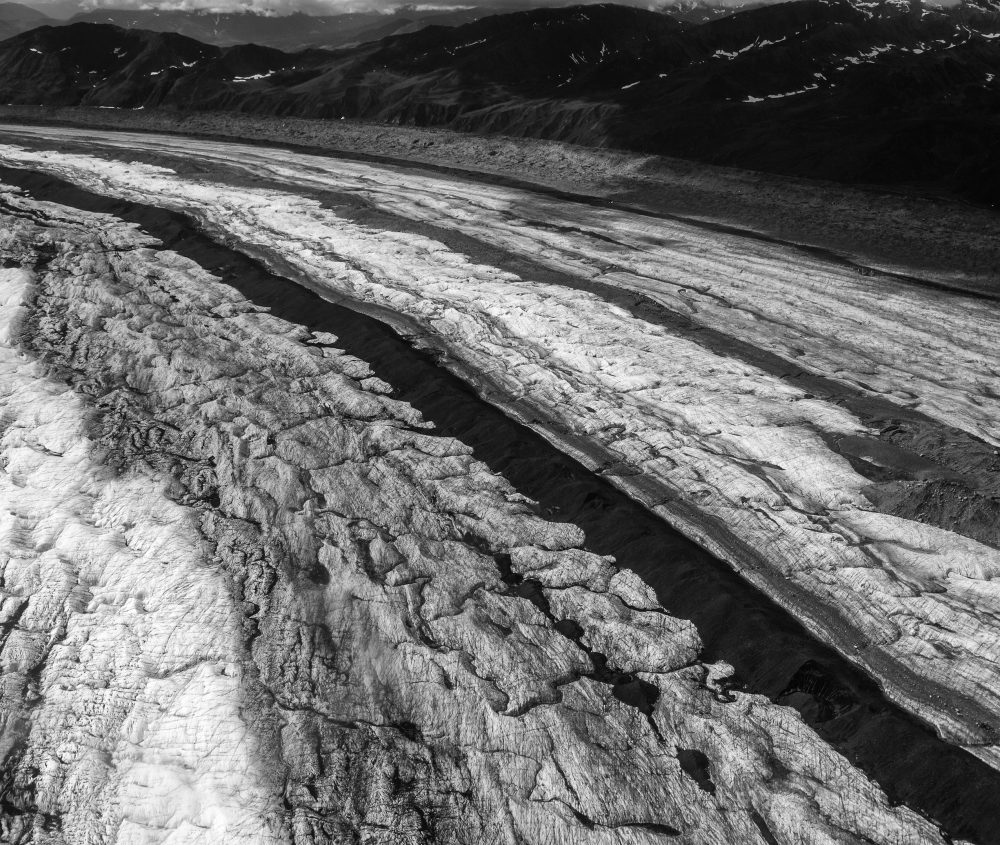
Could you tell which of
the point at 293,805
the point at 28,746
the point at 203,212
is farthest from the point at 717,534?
the point at 203,212

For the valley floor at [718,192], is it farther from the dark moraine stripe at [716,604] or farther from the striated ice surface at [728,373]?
the dark moraine stripe at [716,604]

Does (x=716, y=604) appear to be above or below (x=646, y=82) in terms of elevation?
below

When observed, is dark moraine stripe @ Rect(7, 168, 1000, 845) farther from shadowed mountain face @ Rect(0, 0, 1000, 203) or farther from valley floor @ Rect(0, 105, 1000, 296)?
shadowed mountain face @ Rect(0, 0, 1000, 203)

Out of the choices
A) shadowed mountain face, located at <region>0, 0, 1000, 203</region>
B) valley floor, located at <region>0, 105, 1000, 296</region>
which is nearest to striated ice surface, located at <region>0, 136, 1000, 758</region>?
valley floor, located at <region>0, 105, 1000, 296</region>

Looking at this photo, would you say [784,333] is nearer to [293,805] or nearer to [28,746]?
[293,805]

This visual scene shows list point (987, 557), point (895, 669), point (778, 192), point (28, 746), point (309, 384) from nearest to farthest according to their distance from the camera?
point (28, 746) → point (895, 669) → point (987, 557) → point (309, 384) → point (778, 192)

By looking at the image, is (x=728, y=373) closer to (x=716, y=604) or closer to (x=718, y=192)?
(x=716, y=604)

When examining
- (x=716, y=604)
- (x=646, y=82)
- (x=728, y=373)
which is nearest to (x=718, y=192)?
(x=728, y=373)

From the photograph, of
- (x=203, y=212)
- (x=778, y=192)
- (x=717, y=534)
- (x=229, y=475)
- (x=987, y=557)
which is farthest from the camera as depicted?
(x=778, y=192)
